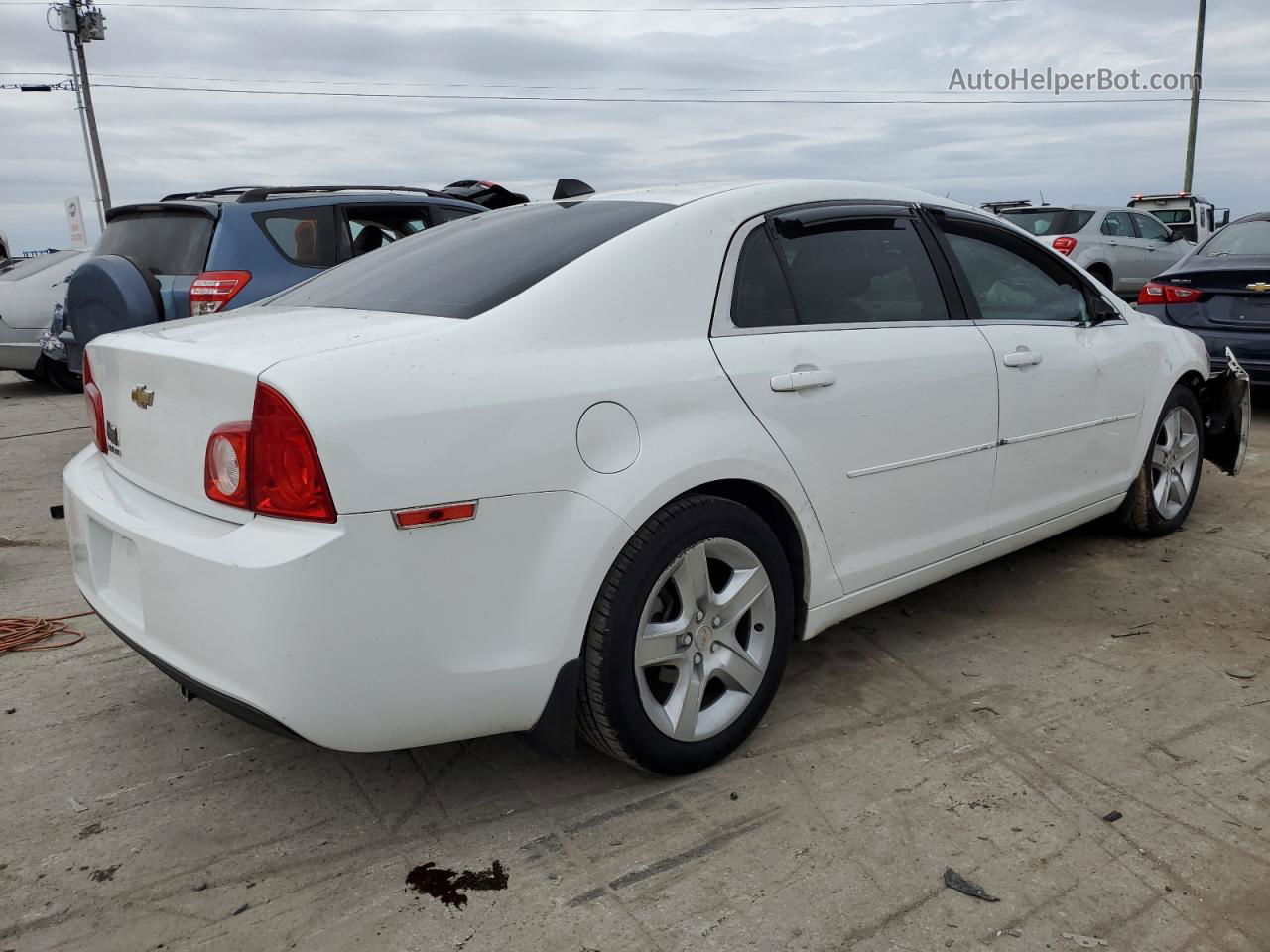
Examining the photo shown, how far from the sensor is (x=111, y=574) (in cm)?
269

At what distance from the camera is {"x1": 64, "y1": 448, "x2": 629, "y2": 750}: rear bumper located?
84.9 inches

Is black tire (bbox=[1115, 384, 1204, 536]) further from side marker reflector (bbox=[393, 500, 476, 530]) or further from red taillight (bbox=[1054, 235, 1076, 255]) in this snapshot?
red taillight (bbox=[1054, 235, 1076, 255])

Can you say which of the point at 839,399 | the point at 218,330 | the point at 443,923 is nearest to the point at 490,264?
the point at 218,330

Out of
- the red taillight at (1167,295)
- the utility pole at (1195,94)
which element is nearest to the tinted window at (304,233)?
the red taillight at (1167,295)

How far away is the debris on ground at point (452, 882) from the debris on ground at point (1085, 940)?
3.86 ft

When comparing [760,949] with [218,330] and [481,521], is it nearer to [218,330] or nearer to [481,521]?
[481,521]

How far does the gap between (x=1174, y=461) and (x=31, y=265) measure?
1083 cm

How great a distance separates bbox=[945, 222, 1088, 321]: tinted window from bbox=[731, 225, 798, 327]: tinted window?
94cm

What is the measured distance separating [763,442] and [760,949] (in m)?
1.23

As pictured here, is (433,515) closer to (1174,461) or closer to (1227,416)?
(1174,461)

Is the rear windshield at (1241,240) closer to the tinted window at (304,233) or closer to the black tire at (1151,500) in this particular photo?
the black tire at (1151,500)

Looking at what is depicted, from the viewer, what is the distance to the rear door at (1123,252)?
49.4 feet

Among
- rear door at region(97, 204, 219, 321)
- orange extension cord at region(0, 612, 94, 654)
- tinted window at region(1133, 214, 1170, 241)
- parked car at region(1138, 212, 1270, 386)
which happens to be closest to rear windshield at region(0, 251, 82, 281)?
rear door at region(97, 204, 219, 321)

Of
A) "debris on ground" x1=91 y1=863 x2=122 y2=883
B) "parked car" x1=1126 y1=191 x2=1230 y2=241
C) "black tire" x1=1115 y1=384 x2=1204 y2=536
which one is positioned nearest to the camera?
"debris on ground" x1=91 y1=863 x2=122 y2=883
